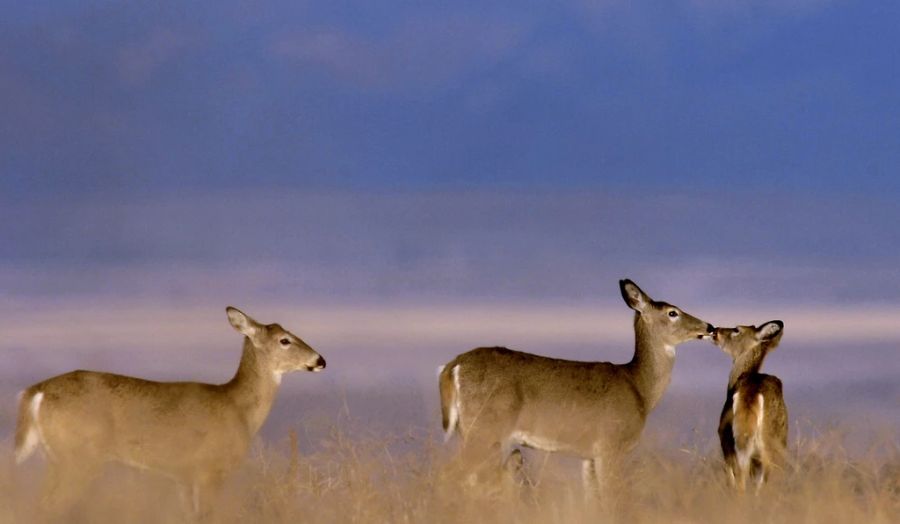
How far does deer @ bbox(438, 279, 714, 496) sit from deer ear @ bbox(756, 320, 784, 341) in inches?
22.4

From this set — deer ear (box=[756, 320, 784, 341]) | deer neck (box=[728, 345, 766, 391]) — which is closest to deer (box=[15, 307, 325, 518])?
deer neck (box=[728, 345, 766, 391])

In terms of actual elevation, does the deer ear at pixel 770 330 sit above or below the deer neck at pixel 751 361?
above

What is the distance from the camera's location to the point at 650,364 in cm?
1619

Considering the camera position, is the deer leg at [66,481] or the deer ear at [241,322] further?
the deer ear at [241,322]

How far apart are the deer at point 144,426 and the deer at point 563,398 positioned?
216 cm

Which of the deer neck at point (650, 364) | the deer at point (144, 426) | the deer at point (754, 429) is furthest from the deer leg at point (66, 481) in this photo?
the deer at point (754, 429)

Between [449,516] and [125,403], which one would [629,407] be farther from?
[125,403]

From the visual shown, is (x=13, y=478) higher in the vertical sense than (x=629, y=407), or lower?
lower

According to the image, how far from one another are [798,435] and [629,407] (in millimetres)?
1900

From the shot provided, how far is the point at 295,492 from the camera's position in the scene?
12133mm

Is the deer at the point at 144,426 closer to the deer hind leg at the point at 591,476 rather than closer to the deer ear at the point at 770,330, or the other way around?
the deer hind leg at the point at 591,476

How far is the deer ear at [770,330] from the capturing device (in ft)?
52.5

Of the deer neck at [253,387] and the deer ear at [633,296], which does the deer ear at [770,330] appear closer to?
the deer ear at [633,296]

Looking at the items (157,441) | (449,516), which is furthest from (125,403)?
(449,516)
